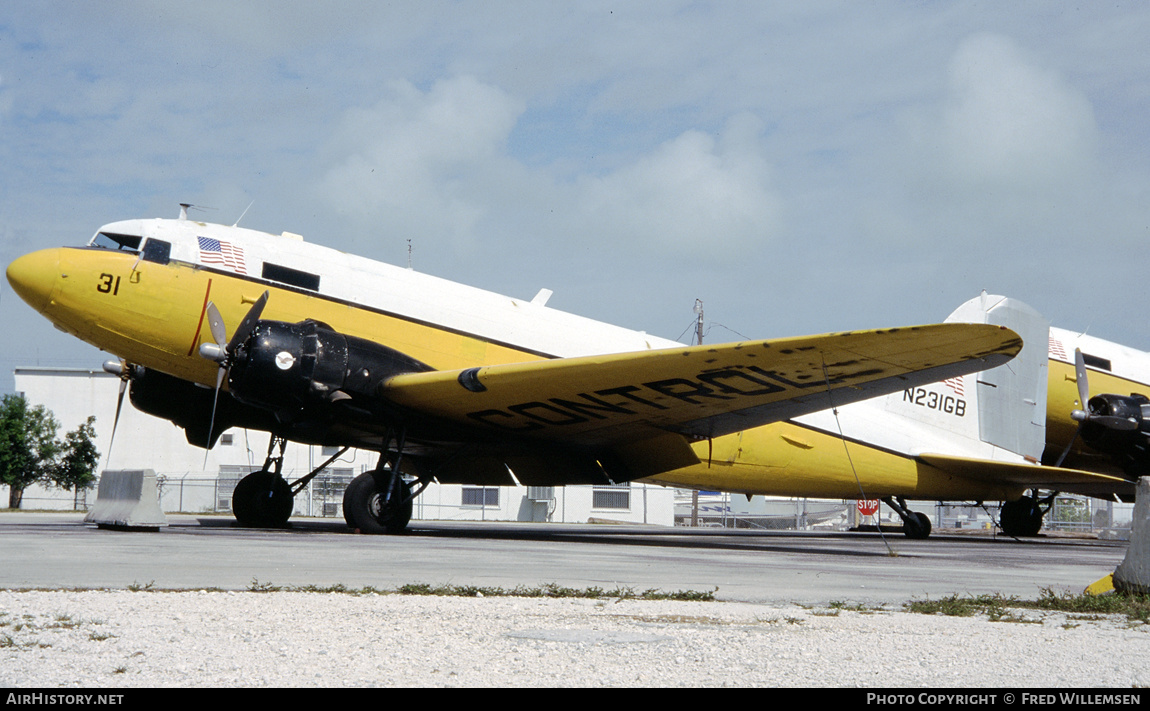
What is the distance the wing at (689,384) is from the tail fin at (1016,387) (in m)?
9.23

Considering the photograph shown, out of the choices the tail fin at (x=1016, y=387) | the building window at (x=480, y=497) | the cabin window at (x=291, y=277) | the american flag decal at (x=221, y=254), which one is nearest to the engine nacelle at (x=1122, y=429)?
the tail fin at (x=1016, y=387)

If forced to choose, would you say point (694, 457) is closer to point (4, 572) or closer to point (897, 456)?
point (897, 456)

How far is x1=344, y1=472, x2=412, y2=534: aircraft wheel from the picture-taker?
1405cm

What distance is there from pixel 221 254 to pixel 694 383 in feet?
25.2

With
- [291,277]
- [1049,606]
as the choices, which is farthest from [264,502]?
[1049,606]

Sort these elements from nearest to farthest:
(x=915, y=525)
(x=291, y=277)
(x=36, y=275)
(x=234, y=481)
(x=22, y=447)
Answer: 1. (x=36, y=275)
2. (x=291, y=277)
3. (x=915, y=525)
4. (x=234, y=481)
5. (x=22, y=447)

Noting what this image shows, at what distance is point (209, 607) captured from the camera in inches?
226

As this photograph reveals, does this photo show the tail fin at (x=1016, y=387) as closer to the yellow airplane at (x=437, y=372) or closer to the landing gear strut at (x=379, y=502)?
the yellow airplane at (x=437, y=372)

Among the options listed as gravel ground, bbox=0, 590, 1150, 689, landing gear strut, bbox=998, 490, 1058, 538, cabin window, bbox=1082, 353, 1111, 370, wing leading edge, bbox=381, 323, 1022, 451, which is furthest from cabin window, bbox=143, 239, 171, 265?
cabin window, bbox=1082, 353, 1111, 370

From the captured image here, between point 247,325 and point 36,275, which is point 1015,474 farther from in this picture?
point 36,275

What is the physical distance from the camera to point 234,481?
39.8m

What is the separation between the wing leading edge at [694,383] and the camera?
37.8ft

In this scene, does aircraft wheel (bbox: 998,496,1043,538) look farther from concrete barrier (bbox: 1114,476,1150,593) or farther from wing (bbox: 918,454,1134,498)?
concrete barrier (bbox: 1114,476,1150,593)

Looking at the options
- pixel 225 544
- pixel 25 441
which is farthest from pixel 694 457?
pixel 25 441
